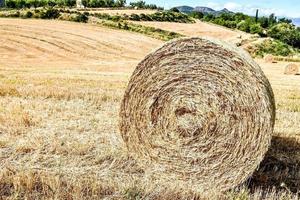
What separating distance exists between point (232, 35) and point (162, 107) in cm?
4419

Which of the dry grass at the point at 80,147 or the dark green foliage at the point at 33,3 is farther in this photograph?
the dark green foliage at the point at 33,3

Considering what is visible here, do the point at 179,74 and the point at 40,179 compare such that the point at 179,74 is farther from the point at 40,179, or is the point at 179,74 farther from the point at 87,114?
the point at 87,114

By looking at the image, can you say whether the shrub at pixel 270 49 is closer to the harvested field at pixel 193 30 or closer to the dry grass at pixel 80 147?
the harvested field at pixel 193 30

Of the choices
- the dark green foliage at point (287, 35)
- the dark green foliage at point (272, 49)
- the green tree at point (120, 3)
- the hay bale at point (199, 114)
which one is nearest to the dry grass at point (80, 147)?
the hay bale at point (199, 114)

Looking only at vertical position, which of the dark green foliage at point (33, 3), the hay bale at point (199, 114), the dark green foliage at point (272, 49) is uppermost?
the hay bale at point (199, 114)

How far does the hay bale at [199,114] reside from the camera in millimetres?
6441

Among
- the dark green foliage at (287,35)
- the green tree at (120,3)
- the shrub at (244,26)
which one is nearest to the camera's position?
the dark green foliage at (287,35)

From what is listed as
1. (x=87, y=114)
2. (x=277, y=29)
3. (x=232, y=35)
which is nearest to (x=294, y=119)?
(x=87, y=114)

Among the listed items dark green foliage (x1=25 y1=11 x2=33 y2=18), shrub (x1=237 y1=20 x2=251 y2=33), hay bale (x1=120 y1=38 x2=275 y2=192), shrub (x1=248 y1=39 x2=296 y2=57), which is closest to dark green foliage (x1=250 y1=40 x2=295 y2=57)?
shrub (x1=248 y1=39 x2=296 y2=57)

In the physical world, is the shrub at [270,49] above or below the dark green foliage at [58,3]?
below

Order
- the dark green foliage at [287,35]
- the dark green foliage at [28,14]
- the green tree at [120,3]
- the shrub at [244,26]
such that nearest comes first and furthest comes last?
the dark green foliage at [28,14], the dark green foliage at [287,35], the shrub at [244,26], the green tree at [120,3]

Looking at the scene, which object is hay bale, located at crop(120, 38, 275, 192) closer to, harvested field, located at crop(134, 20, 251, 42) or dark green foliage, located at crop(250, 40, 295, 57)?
dark green foliage, located at crop(250, 40, 295, 57)

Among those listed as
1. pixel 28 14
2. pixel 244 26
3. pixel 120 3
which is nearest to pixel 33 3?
pixel 120 3

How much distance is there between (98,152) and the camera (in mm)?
7426
